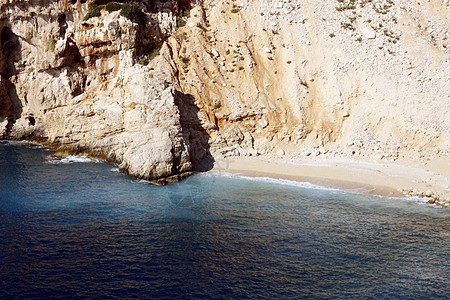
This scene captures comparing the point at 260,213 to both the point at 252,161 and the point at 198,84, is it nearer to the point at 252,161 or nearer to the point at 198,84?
the point at 252,161

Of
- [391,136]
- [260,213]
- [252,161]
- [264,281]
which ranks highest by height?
[391,136]

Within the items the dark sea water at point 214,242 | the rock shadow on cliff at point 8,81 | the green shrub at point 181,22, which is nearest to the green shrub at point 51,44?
the rock shadow on cliff at point 8,81

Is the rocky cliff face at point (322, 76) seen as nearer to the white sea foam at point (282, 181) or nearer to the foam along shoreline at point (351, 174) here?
the foam along shoreline at point (351, 174)

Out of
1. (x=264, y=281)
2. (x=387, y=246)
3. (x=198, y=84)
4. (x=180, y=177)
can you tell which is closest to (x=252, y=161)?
(x=180, y=177)

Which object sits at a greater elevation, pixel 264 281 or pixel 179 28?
pixel 179 28

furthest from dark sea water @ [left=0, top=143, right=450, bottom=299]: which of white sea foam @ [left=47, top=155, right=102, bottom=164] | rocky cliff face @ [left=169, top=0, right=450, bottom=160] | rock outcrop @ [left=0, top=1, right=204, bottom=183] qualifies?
rocky cliff face @ [left=169, top=0, right=450, bottom=160]

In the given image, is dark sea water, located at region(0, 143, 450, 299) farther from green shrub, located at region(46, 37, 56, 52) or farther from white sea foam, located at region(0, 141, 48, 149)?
green shrub, located at region(46, 37, 56, 52)
